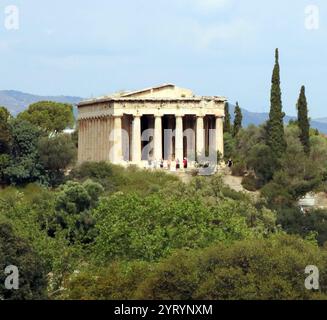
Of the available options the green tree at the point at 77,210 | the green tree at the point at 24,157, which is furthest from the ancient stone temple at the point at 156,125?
the green tree at the point at 77,210

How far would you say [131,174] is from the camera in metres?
78.7

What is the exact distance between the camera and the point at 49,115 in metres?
110

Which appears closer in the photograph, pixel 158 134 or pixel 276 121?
pixel 276 121

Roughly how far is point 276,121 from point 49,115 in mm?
32284

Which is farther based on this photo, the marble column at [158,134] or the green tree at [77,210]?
the marble column at [158,134]

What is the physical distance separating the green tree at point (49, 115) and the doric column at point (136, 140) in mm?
17624

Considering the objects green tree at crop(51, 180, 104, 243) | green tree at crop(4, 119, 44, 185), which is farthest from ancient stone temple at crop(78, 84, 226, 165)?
green tree at crop(51, 180, 104, 243)

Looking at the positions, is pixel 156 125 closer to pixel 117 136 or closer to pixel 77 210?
pixel 117 136

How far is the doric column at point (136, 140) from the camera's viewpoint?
85.9m

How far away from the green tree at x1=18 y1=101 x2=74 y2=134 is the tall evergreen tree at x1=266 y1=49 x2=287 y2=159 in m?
25.8

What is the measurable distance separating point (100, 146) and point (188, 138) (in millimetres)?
4929

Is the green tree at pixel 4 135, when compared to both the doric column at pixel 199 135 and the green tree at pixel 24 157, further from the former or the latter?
the doric column at pixel 199 135

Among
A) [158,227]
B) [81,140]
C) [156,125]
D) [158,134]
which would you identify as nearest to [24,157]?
[158,134]

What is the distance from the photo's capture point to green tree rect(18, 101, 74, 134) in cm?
10517
